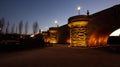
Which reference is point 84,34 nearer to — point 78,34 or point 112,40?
point 78,34

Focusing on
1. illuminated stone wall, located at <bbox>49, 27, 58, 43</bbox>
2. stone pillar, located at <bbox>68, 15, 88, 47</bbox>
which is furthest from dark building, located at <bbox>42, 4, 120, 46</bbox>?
illuminated stone wall, located at <bbox>49, 27, 58, 43</bbox>

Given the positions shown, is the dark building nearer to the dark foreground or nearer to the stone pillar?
the stone pillar

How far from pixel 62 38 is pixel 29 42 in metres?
14.4

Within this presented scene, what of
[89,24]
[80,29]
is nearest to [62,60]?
[80,29]

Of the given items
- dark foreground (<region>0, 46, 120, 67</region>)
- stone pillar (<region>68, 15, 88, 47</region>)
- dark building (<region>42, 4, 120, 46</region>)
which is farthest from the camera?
stone pillar (<region>68, 15, 88, 47</region>)

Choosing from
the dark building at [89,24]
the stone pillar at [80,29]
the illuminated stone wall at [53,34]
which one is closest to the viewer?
the dark building at [89,24]

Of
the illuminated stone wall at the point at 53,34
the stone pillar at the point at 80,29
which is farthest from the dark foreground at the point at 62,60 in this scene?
the illuminated stone wall at the point at 53,34

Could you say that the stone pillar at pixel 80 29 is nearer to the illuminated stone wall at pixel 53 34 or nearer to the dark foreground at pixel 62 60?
the dark foreground at pixel 62 60

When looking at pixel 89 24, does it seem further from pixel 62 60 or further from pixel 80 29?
pixel 62 60

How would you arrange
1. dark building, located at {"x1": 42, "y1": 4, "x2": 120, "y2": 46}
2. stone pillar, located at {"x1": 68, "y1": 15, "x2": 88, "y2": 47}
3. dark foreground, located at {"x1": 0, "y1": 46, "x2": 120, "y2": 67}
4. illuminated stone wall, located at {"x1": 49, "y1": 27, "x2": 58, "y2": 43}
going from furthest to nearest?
illuminated stone wall, located at {"x1": 49, "y1": 27, "x2": 58, "y2": 43} < stone pillar, located at {"x1": 68, "y1": 15, "x2": 88, "y2": 47} < dark building, located at {"x1": 42, "y1": 4, "x2": 120, "y2": 46} < dark foreground, located at {"x1": 0, "y1": 46, "x2": 120, "y2": 67}

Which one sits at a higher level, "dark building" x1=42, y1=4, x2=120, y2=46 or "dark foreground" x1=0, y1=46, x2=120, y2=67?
"dark building" x1=42, y1=4, x2=120, y2=46

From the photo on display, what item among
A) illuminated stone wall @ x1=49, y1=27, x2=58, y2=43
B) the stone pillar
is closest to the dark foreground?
the stone pillar

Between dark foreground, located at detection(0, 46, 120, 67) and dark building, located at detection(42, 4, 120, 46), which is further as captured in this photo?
dark building, located at detection(42, 4, 120, 46)

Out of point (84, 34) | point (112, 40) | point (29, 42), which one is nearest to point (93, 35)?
point (84, 34)
